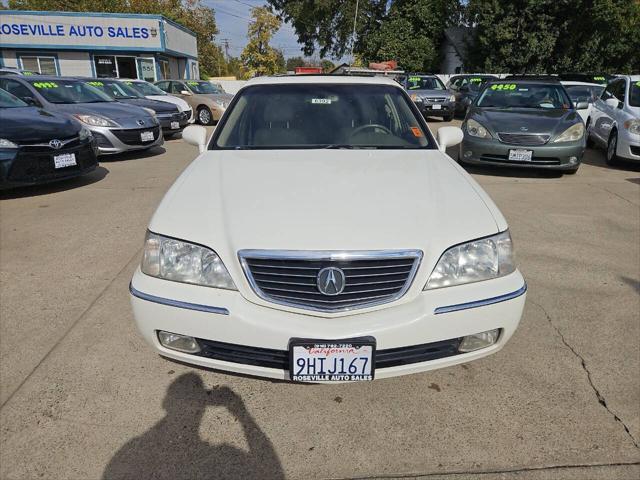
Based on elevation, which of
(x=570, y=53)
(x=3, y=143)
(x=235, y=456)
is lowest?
(x=235, y=456)

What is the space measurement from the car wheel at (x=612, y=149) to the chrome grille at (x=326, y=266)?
25.7 ft

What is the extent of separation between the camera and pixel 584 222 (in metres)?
5.23

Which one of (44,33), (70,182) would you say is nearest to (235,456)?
(70,182)

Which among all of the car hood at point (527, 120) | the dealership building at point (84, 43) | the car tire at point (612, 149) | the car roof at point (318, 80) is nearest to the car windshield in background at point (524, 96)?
the car hood at point (527, 120)

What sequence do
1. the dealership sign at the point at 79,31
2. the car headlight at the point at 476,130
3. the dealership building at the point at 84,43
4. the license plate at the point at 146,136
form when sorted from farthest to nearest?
1. the dealership building at the point at 84,43
2. the dealership sign at the point at 79,31
3. the license plate at the point at 146,136
4. the car headlight at the point at 476,130

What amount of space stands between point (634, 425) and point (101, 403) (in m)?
2.56

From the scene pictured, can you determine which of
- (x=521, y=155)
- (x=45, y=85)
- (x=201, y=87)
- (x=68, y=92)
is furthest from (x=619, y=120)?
(x=201, y=87)

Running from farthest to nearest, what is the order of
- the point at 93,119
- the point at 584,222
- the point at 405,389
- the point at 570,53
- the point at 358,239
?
1. the point at 570,53
2. the point at 93,119
3. the point at 584,222
4. the point at 405,389
5. the point at 358,239

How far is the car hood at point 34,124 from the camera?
18.6 ft

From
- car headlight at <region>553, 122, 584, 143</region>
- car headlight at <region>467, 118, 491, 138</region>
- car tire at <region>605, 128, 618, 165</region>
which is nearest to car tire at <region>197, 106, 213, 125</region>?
car headlight at <region>467, 118, 491, 138</region>

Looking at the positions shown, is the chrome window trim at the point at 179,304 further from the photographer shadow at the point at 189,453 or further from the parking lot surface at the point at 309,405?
the photographer shadow at the point at 189,453

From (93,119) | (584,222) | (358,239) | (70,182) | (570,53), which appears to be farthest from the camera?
(570,53)

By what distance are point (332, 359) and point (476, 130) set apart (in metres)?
6.28

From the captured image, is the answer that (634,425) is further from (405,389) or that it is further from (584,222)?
(584,222)
